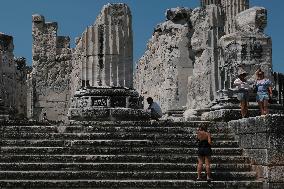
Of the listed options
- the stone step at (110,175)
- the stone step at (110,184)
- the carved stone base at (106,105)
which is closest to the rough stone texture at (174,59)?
the carved stone base at (106,105)

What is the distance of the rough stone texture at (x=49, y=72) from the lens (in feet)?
98.1

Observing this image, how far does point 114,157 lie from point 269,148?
275 centimetres

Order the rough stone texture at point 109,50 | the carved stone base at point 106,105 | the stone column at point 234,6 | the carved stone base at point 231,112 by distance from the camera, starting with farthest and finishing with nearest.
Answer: the stone column at point 234,6
the rough stone texture at point 109,50
the carved stone base at point 106,105
the carved stone base at point 231,112

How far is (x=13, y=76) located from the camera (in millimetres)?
17125

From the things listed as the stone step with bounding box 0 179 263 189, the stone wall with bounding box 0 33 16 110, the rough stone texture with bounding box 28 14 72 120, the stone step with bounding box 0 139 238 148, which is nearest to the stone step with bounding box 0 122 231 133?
the stone step with bounding box 0 139 238 148

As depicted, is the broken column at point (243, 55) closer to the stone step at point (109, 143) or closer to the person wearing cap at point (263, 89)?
the person wearing cap at point (263, 89)

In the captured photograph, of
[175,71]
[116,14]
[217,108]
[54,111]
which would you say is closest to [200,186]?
[217,108]

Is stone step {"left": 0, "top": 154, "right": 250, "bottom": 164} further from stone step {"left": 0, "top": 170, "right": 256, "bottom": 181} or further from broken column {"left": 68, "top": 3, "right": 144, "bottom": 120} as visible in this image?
broken column {"left": 68, "top": 3, "right": 144, "bottom": 120}

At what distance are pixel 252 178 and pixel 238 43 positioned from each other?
497 centimetres

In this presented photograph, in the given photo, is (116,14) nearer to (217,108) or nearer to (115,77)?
(115,77)

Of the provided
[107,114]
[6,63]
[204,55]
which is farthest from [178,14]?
[107,114]

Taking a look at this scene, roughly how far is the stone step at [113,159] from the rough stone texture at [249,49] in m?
3.43

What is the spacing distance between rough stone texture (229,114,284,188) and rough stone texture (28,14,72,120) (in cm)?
1995

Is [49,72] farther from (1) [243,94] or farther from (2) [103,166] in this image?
(2) [103,166]
